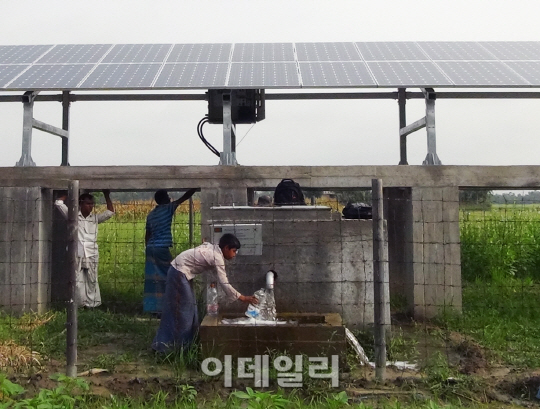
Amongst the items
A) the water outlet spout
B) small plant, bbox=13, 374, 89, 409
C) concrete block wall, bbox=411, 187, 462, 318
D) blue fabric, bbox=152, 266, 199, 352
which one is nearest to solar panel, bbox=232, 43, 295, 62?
concrete block wall, bbox=411, 187, 462, 318

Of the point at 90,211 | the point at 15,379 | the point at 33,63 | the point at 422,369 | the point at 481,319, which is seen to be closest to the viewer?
the point at 15,379

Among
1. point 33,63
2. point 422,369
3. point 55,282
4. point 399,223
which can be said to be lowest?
point 422,369

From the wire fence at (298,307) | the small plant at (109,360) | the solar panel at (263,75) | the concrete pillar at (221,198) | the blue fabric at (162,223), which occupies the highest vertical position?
the solar panel at (263,75)

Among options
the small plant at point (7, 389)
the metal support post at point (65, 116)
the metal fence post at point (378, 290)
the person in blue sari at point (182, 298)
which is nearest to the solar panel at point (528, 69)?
the metal fence post at point (378, 290)

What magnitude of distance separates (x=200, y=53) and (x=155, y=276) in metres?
4.18

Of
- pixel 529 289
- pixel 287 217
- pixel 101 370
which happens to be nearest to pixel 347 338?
pixel 287 217

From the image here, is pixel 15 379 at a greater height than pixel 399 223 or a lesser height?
lesser

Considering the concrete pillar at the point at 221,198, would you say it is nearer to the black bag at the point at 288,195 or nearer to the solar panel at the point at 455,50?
the black bag at the point at 288,195

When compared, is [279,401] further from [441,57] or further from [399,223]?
[441,57]

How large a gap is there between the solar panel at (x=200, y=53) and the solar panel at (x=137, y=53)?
0.18 meters

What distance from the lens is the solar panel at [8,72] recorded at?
28.5ft

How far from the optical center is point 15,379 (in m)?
5.38

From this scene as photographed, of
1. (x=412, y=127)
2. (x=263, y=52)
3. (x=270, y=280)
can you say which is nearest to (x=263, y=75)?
(x=263, y=52)

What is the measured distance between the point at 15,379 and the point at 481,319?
18.0ft
